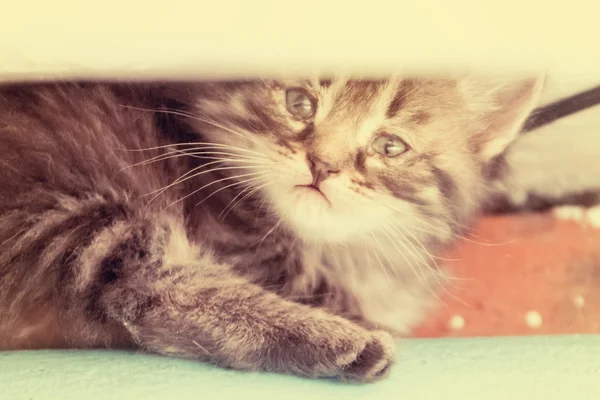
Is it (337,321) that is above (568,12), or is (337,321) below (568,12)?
below

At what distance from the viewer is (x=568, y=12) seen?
711mm

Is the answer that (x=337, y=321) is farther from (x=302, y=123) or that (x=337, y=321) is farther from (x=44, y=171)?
(x=44, y=171)

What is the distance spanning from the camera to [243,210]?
0.95 metres

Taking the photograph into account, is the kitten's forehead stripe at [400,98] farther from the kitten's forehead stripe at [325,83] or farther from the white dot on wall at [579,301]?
the white dot on wall at [579,301]

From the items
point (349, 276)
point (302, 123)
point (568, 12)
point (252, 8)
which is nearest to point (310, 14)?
point (252, 8)

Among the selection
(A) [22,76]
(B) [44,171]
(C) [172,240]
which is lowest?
(C) [172,240]

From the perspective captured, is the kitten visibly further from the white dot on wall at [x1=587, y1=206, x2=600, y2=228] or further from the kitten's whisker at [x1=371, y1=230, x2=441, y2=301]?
the white dot on wall at [x1=587, y1=206, x2=600, y2=228]

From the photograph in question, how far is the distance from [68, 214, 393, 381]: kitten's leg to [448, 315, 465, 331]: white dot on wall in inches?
13.7

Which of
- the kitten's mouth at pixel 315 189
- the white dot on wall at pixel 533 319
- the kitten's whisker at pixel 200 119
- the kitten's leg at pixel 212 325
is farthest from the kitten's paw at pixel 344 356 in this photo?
the white dot on wall at pixel 533 319

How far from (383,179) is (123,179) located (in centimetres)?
38

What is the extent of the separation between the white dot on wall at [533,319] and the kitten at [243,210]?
20 centimetres

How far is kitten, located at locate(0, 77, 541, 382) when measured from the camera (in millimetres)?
754

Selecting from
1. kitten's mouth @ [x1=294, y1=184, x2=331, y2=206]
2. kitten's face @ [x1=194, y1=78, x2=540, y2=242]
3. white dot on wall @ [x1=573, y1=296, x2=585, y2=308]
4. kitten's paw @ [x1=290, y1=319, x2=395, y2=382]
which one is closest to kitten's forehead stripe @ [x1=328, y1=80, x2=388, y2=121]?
kitten's face @ [x1=194, y1=78, x2=540, y2=242]

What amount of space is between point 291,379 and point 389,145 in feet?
1.23
